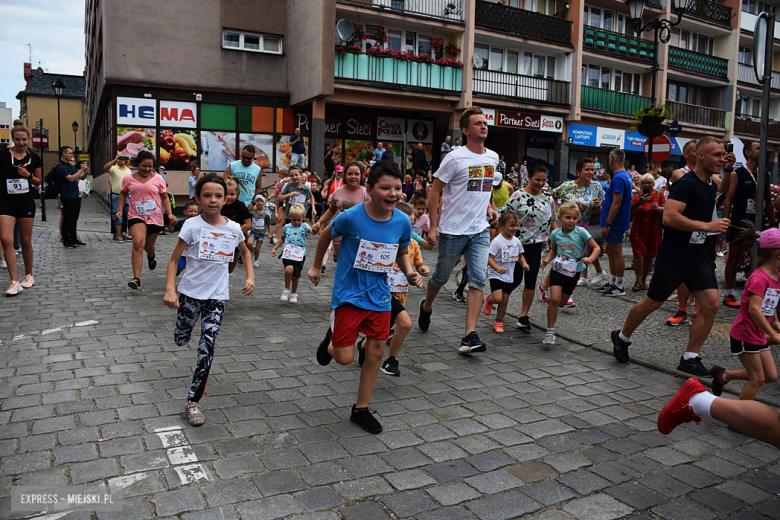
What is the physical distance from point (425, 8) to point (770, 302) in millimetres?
24091

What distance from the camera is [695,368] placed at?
5512mm

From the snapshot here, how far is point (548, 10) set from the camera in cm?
3125

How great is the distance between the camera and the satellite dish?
2347 cm

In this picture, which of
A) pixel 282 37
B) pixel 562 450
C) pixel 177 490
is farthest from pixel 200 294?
pixel 282 37

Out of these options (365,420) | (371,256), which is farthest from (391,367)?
(371,256)

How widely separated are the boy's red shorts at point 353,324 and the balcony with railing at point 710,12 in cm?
3863

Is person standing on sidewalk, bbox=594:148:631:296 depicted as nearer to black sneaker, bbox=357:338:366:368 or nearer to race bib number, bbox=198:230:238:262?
black sneaker, bbox=357:338:366:368

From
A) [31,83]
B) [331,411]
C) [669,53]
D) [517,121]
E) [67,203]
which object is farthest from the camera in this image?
[31,83]

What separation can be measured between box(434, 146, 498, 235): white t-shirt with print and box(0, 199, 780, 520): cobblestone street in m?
1.26

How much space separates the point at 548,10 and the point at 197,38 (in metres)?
17.4

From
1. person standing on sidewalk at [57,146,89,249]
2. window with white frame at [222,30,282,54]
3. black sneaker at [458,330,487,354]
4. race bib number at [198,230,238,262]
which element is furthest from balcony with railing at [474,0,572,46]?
race bib number at [198,230,238,262]

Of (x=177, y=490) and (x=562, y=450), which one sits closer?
(x=177, y=490)

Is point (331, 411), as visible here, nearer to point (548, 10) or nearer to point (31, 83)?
point (548, 10)

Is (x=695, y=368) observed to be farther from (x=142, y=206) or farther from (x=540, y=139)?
(x=540, y=139)
